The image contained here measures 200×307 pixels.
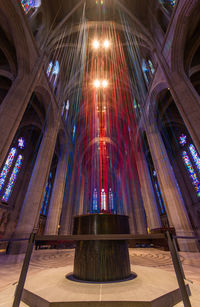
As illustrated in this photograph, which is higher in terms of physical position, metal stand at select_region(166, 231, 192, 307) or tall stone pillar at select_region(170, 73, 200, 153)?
tall stone pillar at select_region(170, 73, 200, 153)

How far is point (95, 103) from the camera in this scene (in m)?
19.1

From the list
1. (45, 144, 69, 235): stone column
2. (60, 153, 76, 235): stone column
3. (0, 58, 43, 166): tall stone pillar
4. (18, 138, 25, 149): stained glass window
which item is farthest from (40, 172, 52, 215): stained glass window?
(0, 58, 43, 166): tall stone pillar

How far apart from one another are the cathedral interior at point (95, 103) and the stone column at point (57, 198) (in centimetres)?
8

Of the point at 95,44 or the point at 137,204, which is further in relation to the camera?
the point at 137,204

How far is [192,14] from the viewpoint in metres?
7.41

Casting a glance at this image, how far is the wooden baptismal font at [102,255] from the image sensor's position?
2076 millimetres

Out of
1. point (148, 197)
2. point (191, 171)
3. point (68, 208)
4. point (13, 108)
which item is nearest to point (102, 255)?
point (13, 108)

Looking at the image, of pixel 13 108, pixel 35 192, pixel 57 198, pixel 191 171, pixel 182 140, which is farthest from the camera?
pixel 182 140

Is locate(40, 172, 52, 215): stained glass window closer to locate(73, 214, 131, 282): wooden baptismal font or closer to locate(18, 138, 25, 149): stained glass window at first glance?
locate(18, 138, 25, 149): stained glass window

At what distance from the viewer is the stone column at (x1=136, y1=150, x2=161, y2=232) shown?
37.0 ft

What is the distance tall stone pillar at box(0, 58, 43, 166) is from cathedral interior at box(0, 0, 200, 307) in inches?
1.6

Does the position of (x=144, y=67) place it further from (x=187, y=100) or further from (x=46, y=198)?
(x=46, y=198)

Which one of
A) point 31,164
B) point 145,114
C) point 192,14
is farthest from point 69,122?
point 192,14

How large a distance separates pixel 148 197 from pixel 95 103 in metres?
13.7
